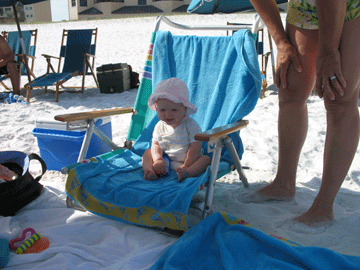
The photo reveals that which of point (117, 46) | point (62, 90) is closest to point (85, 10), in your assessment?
point (117, 46)

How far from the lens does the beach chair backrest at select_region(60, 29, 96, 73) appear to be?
6066mm

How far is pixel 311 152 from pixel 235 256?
1.72 meters

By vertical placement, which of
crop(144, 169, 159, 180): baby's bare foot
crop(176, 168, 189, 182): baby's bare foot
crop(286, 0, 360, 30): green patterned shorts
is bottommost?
crop(144, 169, 159, 180): baby's bare foot

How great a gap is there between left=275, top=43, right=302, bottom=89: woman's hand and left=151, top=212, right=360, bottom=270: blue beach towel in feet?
3.06

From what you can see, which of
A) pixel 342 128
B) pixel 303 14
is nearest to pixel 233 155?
pixel 342 128

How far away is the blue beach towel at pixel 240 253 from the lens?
1.40 metres

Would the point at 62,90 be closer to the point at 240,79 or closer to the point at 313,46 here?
the point at 240,79

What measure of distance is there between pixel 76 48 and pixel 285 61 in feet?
16.7

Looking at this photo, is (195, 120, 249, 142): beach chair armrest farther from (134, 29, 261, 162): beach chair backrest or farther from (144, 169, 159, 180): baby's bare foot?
(144, 169, 159, 180): baby's bare foot

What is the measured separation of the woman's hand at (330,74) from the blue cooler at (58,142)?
1.70 metres

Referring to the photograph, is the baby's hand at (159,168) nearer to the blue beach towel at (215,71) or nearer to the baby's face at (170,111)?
the baby's face at (170,111)

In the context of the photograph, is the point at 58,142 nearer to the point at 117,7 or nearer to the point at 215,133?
the point at 215,133

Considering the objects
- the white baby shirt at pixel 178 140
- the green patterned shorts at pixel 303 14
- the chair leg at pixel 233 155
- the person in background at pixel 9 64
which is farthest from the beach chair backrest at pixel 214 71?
the person in background at pixel 9 64

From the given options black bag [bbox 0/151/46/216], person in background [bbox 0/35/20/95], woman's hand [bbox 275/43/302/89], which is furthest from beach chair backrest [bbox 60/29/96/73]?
woman's hand [bbox 275/43/302/89]
